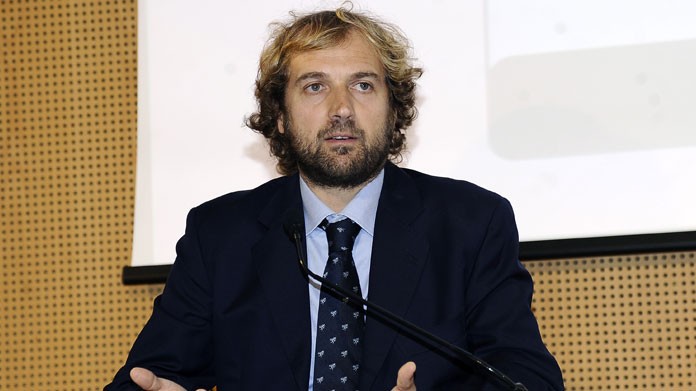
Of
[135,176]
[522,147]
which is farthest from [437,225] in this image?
[135,176]

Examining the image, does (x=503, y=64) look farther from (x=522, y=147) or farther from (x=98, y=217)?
(x=98, y=217)

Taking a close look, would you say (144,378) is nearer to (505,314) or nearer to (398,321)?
(398,321)

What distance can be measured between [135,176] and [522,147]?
52.2 inches

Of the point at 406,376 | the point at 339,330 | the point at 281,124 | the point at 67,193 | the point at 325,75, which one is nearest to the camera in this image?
the point at 406,376

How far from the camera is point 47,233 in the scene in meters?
3.37

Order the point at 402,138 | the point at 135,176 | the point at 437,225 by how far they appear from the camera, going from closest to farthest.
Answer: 1. the point at 437,225
2. the point at 402,138
3. the point at 135,176

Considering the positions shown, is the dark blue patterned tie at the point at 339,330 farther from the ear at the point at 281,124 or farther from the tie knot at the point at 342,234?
the ear at the point at 281,124

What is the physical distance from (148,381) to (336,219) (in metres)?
0.59

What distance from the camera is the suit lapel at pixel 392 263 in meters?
2.12

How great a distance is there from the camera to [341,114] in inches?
90.4

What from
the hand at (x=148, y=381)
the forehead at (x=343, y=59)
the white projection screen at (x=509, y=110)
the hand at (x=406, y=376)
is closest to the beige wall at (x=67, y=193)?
the white projection screen at (x=509, y=110)

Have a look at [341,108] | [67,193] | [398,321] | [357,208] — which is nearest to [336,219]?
[357,208]

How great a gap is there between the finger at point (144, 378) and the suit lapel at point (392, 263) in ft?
1.49

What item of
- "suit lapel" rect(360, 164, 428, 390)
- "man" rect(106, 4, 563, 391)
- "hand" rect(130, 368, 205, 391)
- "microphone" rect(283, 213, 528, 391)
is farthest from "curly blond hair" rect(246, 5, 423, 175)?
"hand" rect(130, 368, 205, 391)
